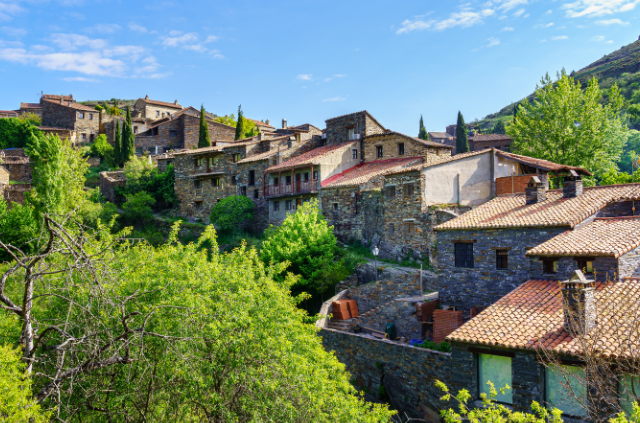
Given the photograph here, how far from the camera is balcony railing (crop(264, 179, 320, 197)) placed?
36688mm

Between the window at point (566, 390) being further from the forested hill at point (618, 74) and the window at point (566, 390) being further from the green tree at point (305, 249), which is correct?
the forested hill at point (618, 74)

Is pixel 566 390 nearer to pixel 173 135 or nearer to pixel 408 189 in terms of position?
pixel 408 189

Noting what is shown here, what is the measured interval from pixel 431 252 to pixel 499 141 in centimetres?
4002

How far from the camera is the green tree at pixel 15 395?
700cm

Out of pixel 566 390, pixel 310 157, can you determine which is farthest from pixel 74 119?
pixel 566 390

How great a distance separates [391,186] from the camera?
3020 cm

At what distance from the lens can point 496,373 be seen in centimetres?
1474

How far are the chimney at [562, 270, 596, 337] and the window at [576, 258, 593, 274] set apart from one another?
8.37 ft

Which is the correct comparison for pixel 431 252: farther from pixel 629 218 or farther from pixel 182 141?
pixel 182 141

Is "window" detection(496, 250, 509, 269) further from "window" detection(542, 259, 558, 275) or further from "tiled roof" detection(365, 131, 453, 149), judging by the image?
"tiled roof" detection(365, 131, 453, 149)

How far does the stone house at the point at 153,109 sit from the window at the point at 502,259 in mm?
63496

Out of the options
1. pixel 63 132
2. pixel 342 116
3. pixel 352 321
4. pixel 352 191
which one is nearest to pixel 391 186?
pixel 352 191

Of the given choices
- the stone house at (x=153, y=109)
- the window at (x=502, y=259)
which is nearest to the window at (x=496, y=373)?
the window at (x=502, y=259)

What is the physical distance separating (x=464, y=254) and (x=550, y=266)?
4371mm
